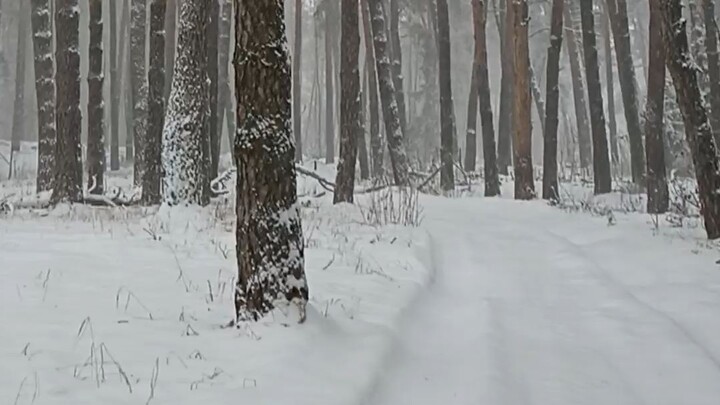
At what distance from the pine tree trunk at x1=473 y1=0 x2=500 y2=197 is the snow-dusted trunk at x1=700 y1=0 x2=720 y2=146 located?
498 cm

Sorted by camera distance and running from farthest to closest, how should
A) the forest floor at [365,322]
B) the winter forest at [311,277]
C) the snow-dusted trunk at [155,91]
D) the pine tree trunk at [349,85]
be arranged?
the pine tree trunk at [349,85] < the snow-dusted trunk at [155,91] < the winter forest at [311,277] < the forest floor at [365,322]

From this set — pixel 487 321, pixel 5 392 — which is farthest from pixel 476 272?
pixel 5 392

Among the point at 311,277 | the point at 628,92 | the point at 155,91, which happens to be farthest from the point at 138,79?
the point at 311,277

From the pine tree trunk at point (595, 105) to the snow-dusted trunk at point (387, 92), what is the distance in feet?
14.5

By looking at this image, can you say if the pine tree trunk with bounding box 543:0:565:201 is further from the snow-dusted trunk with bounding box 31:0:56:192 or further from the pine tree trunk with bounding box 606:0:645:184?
the snow-dusted trunk with bounding box 31:0:56:192

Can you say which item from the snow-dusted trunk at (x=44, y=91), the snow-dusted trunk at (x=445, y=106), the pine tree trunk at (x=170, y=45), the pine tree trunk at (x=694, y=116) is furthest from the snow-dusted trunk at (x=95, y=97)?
the pine tree trunk at (x=694, y=116)

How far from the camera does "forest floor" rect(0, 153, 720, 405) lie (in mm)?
3510

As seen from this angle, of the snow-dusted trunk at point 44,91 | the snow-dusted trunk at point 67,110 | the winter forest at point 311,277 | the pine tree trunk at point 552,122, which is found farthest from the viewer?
the pine tree trunk at point 552,122

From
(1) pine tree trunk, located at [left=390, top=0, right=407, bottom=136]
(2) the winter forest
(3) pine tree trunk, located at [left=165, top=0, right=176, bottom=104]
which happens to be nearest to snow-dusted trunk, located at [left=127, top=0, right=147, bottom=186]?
(2) the winter forest

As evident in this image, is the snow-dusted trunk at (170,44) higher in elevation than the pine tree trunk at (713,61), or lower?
higher

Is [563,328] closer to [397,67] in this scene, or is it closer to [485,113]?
[485,113]

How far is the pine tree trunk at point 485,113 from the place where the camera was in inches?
694

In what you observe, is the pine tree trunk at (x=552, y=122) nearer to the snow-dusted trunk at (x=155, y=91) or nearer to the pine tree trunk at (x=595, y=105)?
the pine tree trunk at (x=595, y=105)

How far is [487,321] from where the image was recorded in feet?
17.9
